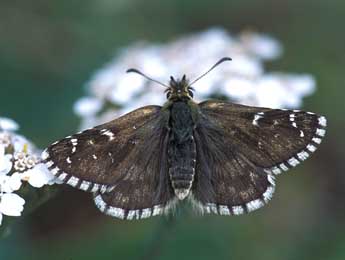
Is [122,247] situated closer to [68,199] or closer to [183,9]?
[68,199]

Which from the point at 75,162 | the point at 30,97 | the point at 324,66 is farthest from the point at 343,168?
the point at 75,162

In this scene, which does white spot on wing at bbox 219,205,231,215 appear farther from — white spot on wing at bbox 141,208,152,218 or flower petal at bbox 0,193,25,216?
flower petal at bbox 0,193,25,216

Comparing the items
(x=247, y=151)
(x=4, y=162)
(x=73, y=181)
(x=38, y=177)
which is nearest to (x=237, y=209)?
(x=247, y=151)

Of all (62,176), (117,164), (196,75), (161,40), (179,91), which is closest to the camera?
(62,176)

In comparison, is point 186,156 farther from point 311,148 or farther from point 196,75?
point 196,75

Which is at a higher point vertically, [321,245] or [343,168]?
[343,168]
